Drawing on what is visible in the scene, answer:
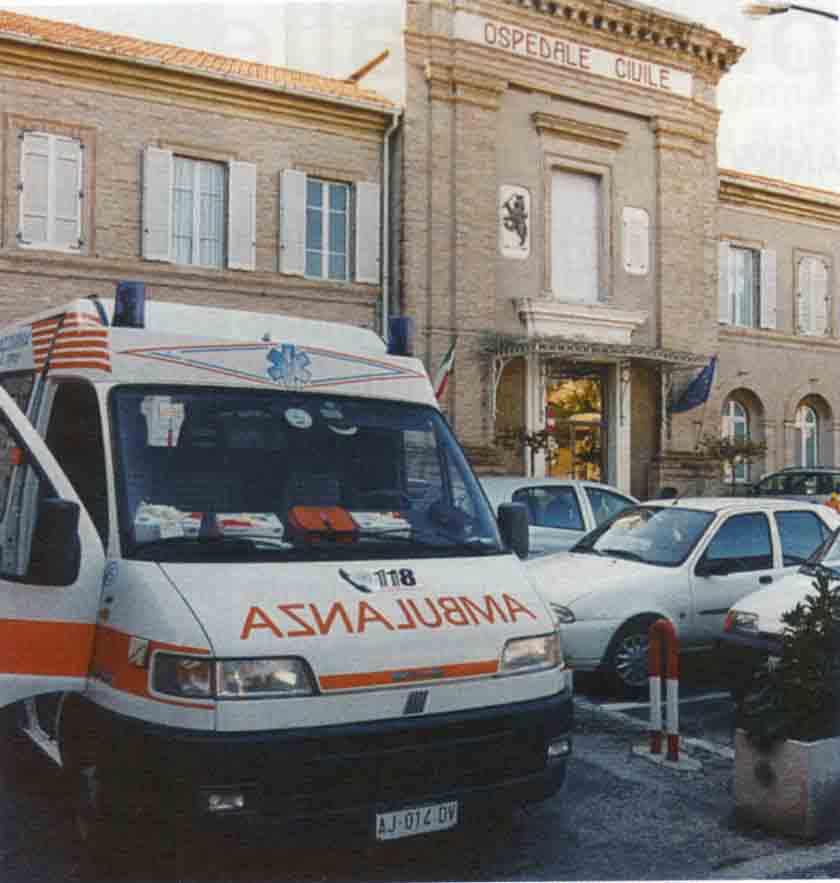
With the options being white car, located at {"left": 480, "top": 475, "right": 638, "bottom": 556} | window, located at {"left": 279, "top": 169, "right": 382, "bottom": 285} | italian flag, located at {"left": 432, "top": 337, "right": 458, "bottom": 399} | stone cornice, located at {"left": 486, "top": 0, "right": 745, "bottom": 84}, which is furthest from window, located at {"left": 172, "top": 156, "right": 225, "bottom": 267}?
white car, located at {"left": 480, "top": 475, "right": 638, "bottom": 556}

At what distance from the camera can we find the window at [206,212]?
17.4 metres

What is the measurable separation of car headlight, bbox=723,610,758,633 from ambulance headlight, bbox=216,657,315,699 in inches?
164

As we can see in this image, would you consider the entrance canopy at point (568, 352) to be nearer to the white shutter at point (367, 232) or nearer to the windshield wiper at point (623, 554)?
the white shutter at point (367, 232)

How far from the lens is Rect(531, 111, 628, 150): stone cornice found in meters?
20.6

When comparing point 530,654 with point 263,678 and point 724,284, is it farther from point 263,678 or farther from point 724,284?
point 724,284

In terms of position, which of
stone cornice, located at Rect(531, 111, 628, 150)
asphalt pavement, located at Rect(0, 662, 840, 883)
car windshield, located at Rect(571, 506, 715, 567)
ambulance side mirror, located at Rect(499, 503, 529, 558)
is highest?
stone cornice, located at Rect(531, 111, 628, 150)

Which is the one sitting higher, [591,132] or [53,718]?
[591,132]

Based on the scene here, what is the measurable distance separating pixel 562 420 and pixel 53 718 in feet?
57.4

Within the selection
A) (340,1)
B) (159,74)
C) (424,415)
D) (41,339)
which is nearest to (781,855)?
(424,415)

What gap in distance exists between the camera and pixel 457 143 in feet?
64.0

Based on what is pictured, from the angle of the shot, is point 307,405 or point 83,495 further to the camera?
point 307,405

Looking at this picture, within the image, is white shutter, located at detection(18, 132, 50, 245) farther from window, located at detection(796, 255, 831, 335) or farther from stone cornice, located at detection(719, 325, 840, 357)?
window, located at detection(796, 255, 831, 335)

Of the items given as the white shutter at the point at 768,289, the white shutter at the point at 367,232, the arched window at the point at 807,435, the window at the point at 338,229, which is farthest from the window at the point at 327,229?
the arched window at the point at 807,435

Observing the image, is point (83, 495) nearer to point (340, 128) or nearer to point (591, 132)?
point (340, 128)
